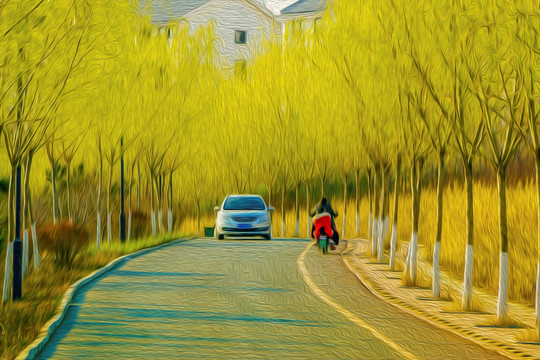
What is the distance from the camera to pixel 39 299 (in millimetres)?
15164

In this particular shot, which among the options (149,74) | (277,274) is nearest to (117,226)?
(149,74)

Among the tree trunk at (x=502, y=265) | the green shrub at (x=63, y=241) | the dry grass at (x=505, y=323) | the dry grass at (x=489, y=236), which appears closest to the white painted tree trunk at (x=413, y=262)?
the dry grass at (x=489, y=236)

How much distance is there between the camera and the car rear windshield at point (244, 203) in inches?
1421

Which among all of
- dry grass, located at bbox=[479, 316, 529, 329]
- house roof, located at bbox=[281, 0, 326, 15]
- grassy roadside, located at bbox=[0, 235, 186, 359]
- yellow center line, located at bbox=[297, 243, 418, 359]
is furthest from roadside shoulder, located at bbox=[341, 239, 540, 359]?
house roof, located at bbox=[281, 0, 326, 15]

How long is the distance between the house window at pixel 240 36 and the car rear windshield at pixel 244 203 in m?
37.7

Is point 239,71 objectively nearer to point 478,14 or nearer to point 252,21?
point 252,21

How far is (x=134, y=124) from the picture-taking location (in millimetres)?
31922

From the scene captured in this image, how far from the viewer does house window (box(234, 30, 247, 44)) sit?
238 feet

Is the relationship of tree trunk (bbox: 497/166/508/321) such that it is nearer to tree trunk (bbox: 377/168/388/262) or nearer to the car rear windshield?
tree trunk (bbox: 377/168/388/262)

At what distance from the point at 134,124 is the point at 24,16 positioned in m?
18.0

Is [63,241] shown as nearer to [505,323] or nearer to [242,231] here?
[242,231]

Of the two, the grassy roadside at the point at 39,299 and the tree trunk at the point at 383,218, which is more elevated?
the tree trunk at the point at 383,218

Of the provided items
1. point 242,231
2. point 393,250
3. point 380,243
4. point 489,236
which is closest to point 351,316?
point 489,236

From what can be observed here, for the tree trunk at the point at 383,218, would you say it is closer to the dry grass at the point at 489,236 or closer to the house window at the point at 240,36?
the dry grass at the point at 489,236
